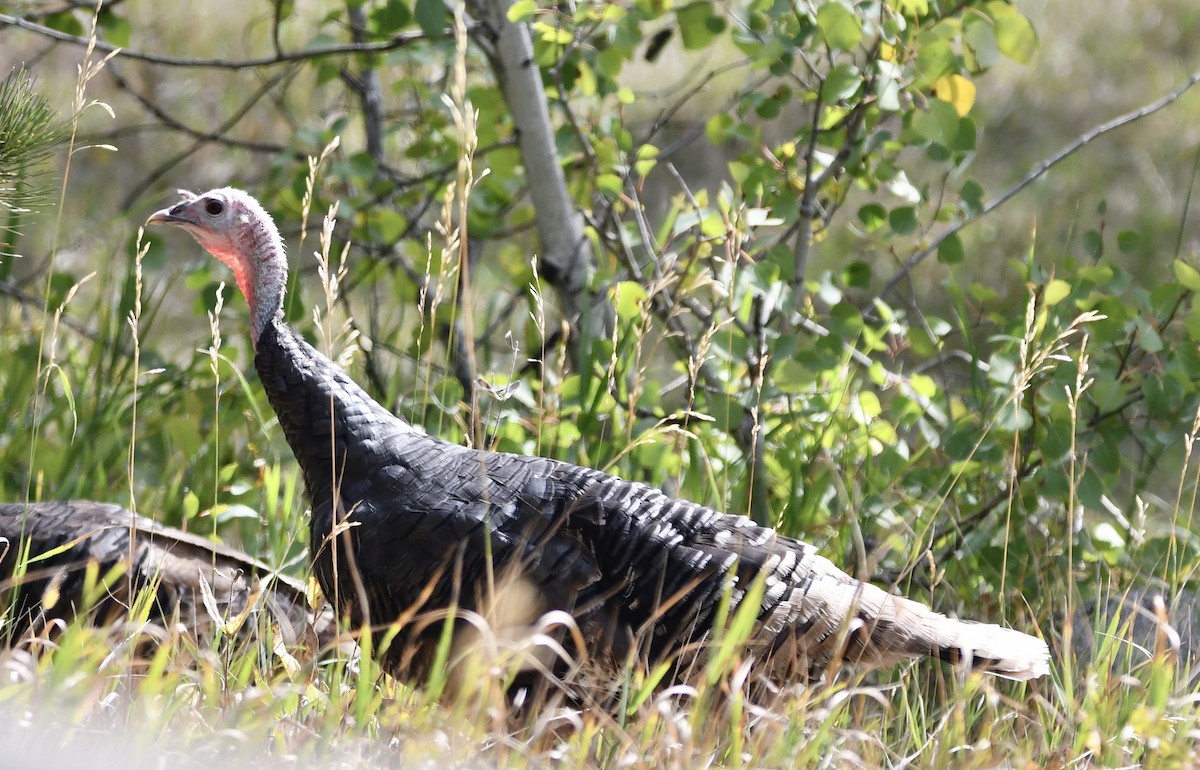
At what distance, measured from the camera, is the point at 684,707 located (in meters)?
2.84

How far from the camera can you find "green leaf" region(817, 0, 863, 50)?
3174 millimetres

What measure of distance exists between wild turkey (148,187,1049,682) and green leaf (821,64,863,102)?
1.20 m

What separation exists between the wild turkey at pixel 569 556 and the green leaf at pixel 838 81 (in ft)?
3.93

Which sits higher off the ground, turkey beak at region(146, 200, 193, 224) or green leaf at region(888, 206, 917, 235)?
green leaf at region(888, 206, 917, 235)

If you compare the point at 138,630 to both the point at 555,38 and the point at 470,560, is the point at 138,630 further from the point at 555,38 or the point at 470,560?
the point at 555,38

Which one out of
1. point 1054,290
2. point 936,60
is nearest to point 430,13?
point 936,60

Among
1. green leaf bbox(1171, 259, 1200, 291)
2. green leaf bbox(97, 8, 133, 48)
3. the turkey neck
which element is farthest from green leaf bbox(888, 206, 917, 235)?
green leaf bbox(97, 8, 133, 48)

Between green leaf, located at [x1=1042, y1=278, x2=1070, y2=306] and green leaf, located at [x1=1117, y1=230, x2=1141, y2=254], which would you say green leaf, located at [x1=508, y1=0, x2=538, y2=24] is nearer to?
green leaf, located at [x1=1042, y1=278, x2=1070, y2=306]

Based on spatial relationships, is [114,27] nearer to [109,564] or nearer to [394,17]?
[394,17]

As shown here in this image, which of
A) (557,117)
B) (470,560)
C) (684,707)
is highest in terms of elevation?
(557,117)

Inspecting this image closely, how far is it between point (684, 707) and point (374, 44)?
Answer: 94.9 inches

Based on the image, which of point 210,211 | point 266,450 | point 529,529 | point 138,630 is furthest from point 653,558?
point 266,450

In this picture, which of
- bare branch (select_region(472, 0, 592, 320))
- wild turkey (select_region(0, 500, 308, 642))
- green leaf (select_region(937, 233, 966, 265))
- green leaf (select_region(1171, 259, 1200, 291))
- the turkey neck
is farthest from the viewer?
bare branch (select_region(472, 0, 592, 320))

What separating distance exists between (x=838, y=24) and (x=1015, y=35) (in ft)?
1.49
